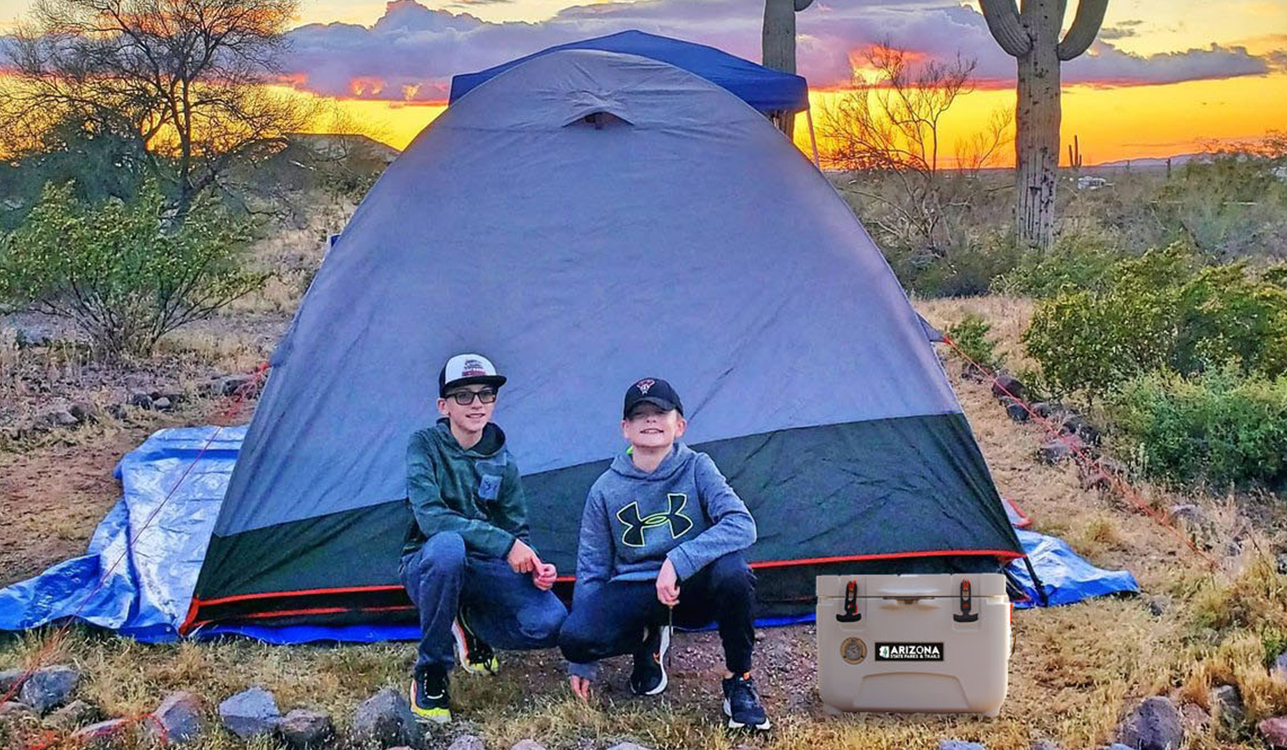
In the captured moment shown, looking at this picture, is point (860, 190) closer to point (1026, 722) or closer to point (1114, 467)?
point (1114, 467)

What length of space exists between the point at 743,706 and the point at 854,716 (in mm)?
335

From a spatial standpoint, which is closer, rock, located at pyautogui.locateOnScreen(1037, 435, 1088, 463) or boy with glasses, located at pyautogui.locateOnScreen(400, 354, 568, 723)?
boy with glasses, located at pyautogui.locateOnScreen(400, 354, 568, 723)

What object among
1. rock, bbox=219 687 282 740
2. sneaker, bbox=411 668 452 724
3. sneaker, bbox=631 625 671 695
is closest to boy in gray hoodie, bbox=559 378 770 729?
sneaker, bbox=631 625 671 695

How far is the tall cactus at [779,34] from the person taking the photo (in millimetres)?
11547

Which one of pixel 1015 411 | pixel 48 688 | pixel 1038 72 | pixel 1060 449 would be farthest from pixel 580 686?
pixel 1038 72

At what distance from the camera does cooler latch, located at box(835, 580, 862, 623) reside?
11.5 ft

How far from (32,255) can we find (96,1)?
10214 mm

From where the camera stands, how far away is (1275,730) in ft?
11.1

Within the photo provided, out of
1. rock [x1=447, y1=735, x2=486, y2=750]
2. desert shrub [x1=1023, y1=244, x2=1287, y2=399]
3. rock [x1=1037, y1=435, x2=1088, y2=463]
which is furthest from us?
desert shrub [x1=1023, y1=244, x2=1287, y2=399]

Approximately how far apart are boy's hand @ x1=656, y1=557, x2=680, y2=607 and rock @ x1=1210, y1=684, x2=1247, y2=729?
160 centimetres

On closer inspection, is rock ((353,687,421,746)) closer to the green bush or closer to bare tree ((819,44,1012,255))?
the green bush

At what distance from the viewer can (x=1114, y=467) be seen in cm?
599

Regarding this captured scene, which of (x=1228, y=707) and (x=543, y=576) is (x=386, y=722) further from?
(x=1228, y=707)

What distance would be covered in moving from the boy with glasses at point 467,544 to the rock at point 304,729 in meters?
0.29
